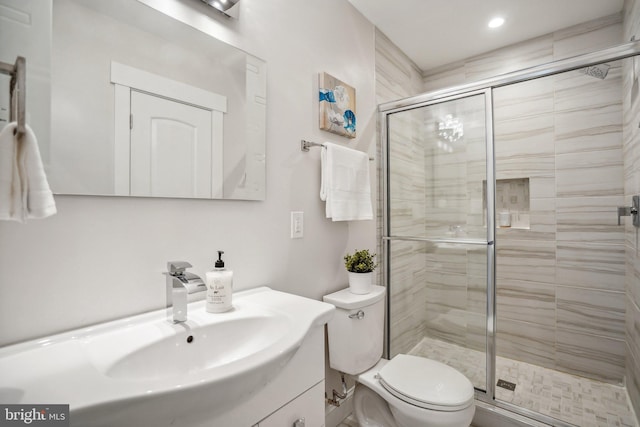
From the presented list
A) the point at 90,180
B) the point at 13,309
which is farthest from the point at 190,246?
the point at 13,309

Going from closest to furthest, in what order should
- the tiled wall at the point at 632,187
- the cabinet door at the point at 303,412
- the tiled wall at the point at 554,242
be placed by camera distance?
the cabinet door at the point at 303,412, the tiled wall at the point at 632,187, the tiled wall at the point at 554,242

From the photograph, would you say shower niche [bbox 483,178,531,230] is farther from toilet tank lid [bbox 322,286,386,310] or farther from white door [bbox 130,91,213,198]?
white door [bbox 130,91,213,198]

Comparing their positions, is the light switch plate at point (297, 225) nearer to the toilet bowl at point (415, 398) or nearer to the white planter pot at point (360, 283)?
the white planter pot at point (360, 283)

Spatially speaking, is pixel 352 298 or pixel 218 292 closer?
pixel 218 292

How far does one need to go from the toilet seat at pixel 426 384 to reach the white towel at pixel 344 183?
2.47ft

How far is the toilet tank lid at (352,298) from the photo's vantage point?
1497 mm

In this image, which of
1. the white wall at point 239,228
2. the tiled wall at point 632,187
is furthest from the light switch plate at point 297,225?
the tiled wall at point 632,187

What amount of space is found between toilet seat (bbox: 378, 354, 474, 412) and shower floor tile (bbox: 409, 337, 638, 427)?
423 mm

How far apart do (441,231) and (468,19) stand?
137 cm

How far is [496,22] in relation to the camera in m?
2.07

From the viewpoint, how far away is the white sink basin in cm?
55

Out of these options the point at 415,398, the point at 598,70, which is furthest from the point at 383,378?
the point at 598,70

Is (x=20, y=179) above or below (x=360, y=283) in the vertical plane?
above

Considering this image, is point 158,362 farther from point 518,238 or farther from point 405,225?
point 518,238
